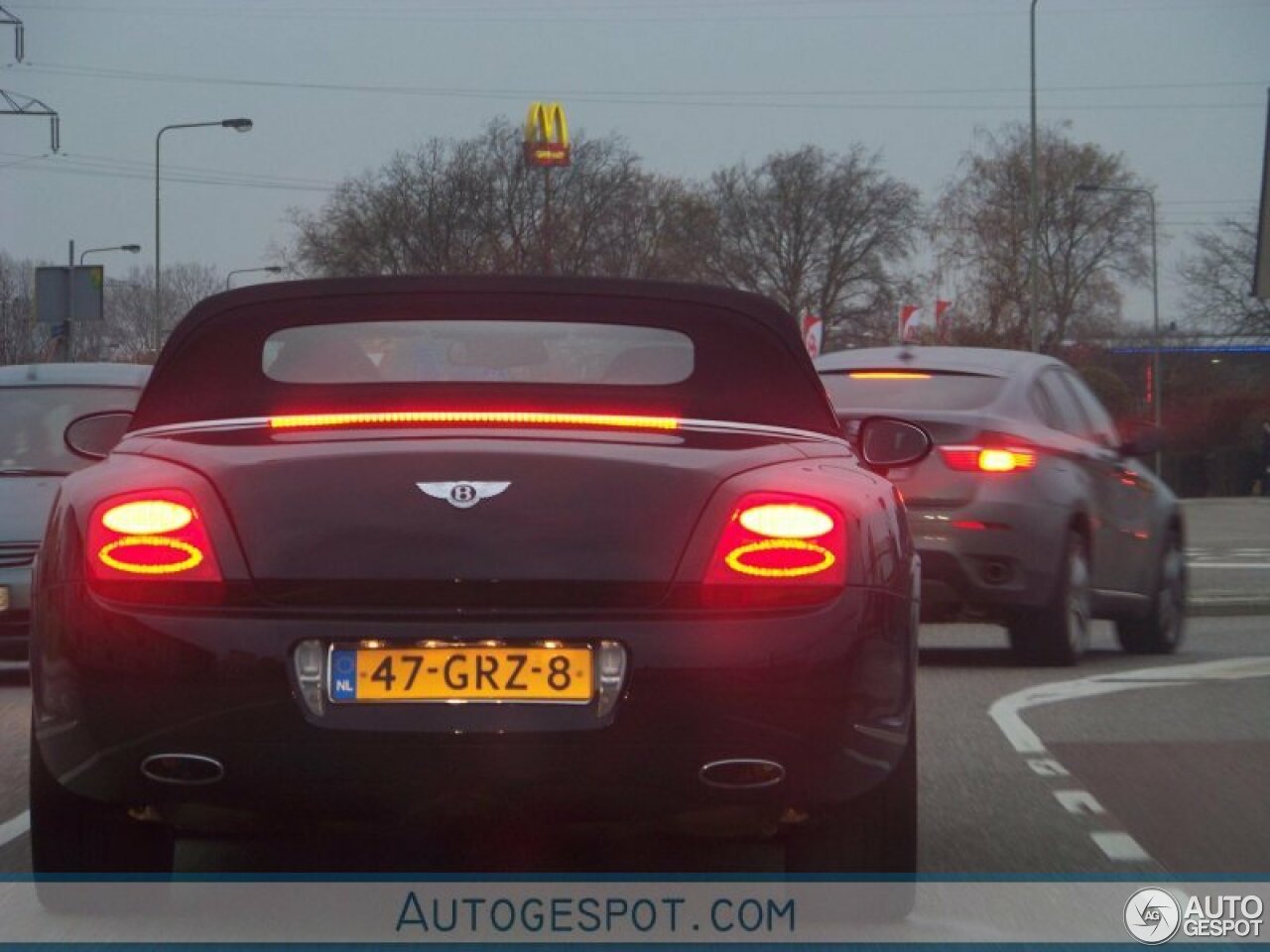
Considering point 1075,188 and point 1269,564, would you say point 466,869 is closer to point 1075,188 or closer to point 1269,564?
point 1269,564

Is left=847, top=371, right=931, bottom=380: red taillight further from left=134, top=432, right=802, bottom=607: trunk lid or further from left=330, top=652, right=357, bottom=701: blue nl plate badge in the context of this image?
left=330, top=652, right=357, bottom=701: blue nl plate badge

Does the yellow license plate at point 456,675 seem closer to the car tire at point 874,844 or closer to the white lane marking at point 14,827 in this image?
the car tire at point 874,844

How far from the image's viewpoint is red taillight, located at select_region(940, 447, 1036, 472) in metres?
12.4

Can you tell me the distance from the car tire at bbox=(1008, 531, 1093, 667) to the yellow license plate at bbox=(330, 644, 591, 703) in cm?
769

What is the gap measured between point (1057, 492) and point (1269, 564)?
13993 millimetres

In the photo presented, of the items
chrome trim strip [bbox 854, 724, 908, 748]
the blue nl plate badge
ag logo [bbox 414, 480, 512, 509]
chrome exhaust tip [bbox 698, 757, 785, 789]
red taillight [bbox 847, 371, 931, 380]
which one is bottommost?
chrome exhaust tip [bbox 698, 757, 785, 789]

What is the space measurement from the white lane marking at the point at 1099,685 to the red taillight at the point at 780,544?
382cm

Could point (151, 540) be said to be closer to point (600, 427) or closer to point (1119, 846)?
point (600, 427)

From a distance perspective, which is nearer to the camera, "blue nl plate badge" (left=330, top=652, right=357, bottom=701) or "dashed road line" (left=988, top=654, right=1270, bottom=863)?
"blue nl plate badge" (left=330, top=652, right=357, bottom=701)

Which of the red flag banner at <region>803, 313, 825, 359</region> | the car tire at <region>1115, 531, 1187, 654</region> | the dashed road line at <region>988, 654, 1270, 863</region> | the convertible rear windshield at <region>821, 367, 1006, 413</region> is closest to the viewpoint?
the dashed road line at <region>988, 654, 1270, 863</region>

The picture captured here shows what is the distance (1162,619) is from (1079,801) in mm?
6784

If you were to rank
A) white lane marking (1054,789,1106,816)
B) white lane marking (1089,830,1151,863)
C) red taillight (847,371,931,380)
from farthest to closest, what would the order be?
1. red taillight (847,371,931,380)
2. white lane marking (1054,789,1106,816)
3. white lane marking (1089,830,1151,863)

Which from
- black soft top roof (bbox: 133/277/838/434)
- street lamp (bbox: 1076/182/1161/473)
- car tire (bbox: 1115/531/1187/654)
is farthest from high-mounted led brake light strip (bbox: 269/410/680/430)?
street lamp (bbox: 1076/182/1161/473)

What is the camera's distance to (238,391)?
6.04 metres
